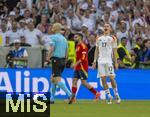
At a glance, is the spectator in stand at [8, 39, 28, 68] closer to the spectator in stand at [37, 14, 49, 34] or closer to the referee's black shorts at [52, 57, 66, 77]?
the spectator in stand at [37, 14, 49, 34]

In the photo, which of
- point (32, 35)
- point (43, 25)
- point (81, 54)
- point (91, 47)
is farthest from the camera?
point (43, 25)

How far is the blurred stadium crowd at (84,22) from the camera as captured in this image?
2386 centimetres

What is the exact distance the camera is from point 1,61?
2320 centimetres

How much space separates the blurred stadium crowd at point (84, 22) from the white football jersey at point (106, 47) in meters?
3.34

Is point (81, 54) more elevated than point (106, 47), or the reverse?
point (106, 47)

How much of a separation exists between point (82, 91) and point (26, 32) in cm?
349

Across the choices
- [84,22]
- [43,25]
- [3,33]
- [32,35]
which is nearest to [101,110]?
[32,35]

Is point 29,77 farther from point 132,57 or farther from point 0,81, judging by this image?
point 132,57

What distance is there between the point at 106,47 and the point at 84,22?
572 centimetres

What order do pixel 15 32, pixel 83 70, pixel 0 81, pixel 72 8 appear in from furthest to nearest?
pixel 72 8
pixel 15 32
pixel 0 81
pixel 83 70

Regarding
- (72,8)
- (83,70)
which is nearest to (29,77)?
(83,70)

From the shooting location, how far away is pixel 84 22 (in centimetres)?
2567

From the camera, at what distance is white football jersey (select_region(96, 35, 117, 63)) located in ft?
65.8

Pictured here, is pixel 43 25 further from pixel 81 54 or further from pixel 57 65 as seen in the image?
pixel 57 65
